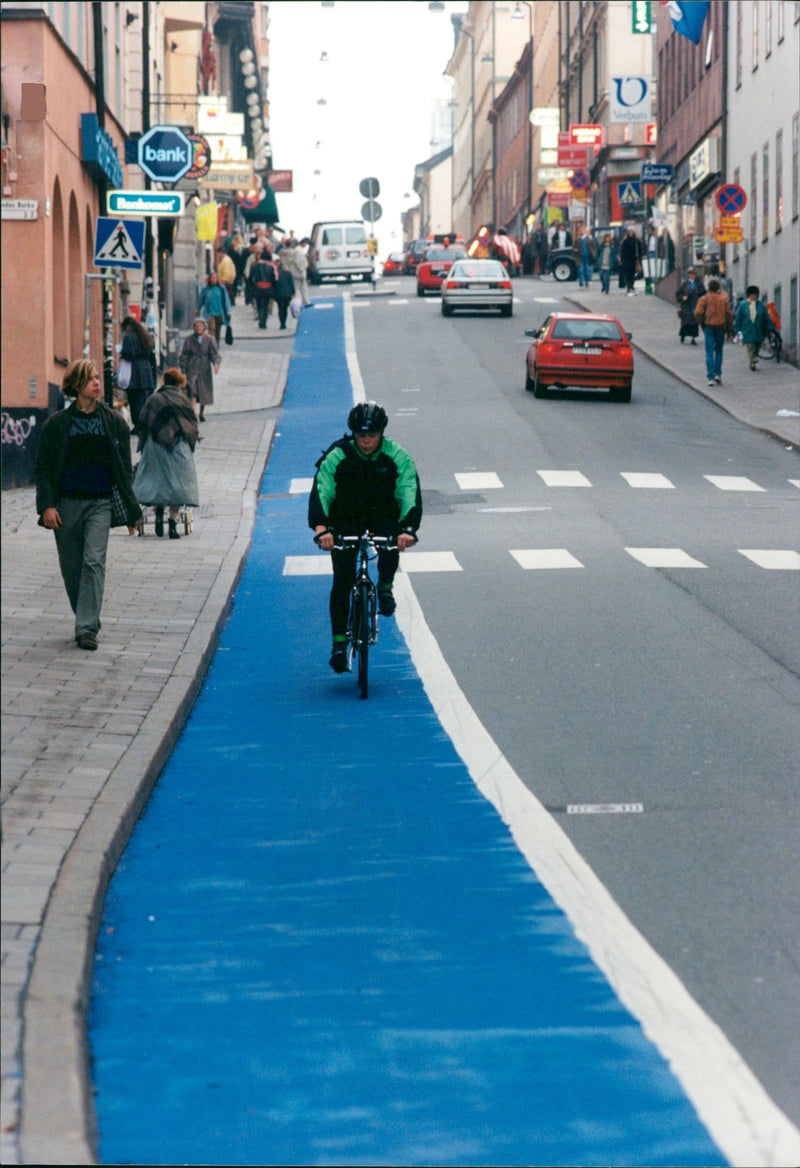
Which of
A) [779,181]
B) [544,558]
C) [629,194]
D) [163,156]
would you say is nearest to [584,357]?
[163,156]

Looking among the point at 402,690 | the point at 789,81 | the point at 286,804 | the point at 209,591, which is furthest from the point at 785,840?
the point at 789,81

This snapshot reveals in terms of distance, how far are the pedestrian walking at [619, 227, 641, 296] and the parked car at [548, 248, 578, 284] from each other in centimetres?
887

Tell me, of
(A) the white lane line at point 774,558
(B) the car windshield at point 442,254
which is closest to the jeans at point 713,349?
(A) the white lane line at point 774,558

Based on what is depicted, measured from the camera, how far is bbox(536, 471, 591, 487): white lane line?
2567cm

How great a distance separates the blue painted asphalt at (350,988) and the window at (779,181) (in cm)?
3676

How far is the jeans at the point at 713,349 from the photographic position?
122 feet

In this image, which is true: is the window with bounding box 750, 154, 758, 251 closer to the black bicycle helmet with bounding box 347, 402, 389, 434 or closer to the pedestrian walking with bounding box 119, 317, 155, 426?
the pedestrian walking with bounding box 119, 317, 155, 426

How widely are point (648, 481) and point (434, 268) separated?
3923cm

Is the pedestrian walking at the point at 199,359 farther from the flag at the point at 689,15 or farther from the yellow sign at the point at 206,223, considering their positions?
the flag at the point at 689,15

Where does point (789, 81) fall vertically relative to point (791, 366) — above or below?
above

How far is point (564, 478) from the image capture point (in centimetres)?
2628

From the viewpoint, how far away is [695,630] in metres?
14.3

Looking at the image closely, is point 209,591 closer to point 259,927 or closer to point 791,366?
point 259,927

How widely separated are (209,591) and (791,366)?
2732 cm
